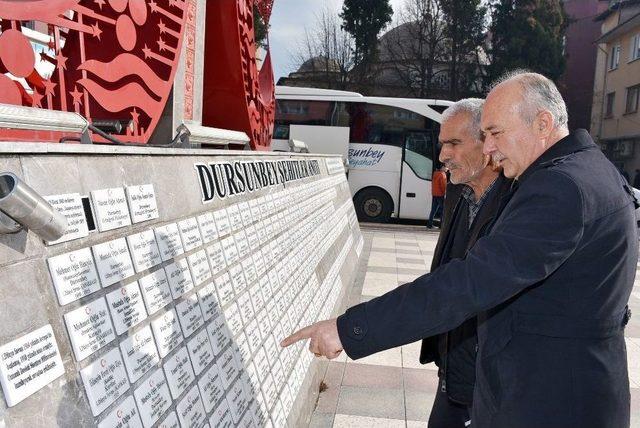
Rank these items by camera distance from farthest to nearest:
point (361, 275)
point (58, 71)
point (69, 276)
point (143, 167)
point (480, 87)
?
point (480, 87) < point (361, 275) < point (58, 71) < point (143, 167) < point (69, 276)

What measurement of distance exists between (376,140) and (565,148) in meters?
12.9

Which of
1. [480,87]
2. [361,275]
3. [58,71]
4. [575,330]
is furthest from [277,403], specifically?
[480,87]

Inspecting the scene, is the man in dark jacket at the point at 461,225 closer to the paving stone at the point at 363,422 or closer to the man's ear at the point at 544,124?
the man's ear at the point at 544,124

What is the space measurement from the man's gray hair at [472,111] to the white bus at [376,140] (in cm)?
1163

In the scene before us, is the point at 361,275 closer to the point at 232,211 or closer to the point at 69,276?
the point at 232,211

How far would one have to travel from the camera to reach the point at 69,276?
1249mm

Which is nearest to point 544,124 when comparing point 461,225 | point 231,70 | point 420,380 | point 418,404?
point 461,225

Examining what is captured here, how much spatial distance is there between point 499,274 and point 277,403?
1326mm

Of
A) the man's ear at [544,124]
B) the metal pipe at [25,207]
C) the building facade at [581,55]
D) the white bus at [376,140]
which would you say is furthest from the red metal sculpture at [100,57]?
the building facade at [581,55]

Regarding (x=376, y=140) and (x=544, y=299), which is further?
(x=376, y=140)

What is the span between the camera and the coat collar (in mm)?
1633

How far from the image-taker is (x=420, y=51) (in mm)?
30609

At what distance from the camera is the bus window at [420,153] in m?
14.1

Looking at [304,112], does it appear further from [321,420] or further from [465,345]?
[465,345]
